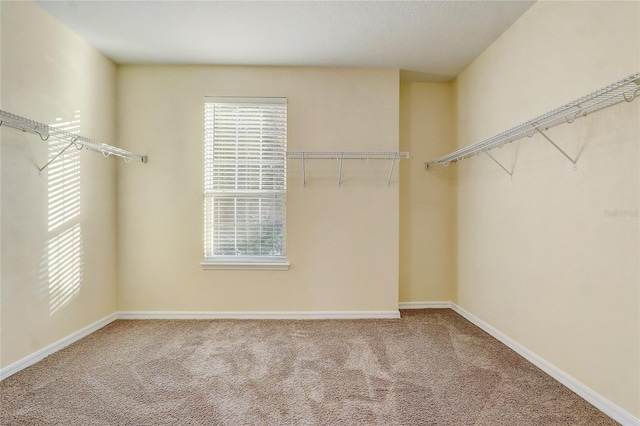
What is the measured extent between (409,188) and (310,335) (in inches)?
74.5

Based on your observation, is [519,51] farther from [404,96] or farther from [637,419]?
[637,419]

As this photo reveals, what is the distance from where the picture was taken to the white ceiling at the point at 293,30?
6.81 feet

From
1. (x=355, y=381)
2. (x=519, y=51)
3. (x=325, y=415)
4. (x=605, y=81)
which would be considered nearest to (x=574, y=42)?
(x=605, y=81)

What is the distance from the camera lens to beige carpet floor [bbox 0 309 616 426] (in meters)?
1.55

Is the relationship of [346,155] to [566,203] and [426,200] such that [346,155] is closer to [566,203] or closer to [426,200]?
[426,200]

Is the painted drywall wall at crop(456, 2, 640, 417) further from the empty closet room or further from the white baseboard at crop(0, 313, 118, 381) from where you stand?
the white baseboard at crop(0, 313, 118, 381)

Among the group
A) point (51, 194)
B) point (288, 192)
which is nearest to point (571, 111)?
point (288, 192)

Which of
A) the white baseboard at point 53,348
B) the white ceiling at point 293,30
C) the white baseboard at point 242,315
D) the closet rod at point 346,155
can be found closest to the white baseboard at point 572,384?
the white baseboard at point 242,315

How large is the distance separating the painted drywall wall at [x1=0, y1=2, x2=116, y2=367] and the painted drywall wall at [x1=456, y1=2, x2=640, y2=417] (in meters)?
3.60

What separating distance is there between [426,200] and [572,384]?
1.95 metres

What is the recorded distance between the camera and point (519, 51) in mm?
2209

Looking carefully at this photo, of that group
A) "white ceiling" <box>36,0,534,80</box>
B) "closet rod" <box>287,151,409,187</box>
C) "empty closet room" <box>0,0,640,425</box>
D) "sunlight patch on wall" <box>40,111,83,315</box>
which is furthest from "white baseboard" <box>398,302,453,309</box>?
"sunlight patch on wall" <box>40,111,83,315</box>

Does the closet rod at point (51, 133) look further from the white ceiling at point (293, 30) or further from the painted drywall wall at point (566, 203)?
the painted drywall wall at point (566, 203)

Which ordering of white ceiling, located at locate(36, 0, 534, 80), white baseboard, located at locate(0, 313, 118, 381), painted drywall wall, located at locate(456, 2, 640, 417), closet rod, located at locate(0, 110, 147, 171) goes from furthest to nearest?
white ceiling, located at locate(36, 0, 534, 80) → white baseboard, located at locate(0, 313, 118, 381) → closet rod, located at locate(0, 110, 147, 171) → painted drywall wall, located at locate(456, 2, 640, 417)
